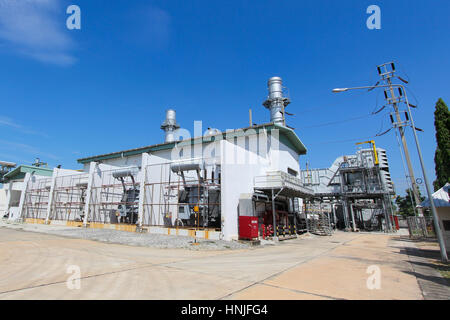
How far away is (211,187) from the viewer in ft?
70.4

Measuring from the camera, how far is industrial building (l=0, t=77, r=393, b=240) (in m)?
18.7

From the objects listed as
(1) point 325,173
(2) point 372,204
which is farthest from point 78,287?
(1) point 325,173

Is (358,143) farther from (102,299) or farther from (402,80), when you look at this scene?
(102,299)

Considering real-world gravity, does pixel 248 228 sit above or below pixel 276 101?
below

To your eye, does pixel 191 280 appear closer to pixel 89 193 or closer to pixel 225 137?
pixel 225 137

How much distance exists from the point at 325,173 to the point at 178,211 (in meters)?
31.0

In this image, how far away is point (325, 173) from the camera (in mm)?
41750

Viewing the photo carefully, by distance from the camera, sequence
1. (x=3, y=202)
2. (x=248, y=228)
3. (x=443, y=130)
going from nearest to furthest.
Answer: (x=443, y=130)
(x=248, y=228)
(x=3, y=202)

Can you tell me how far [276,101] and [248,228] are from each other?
2103 cm

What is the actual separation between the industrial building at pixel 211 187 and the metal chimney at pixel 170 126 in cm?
17

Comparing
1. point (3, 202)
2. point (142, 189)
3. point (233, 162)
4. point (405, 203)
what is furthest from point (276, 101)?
point (405, 203)

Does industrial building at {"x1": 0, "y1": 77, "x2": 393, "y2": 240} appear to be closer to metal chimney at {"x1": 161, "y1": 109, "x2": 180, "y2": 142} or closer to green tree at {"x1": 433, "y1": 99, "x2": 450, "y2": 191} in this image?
metal chimney at {"x1": 161, "y1": 109, "x2": 180, "y2": 142}

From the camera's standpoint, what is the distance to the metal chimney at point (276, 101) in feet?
102
